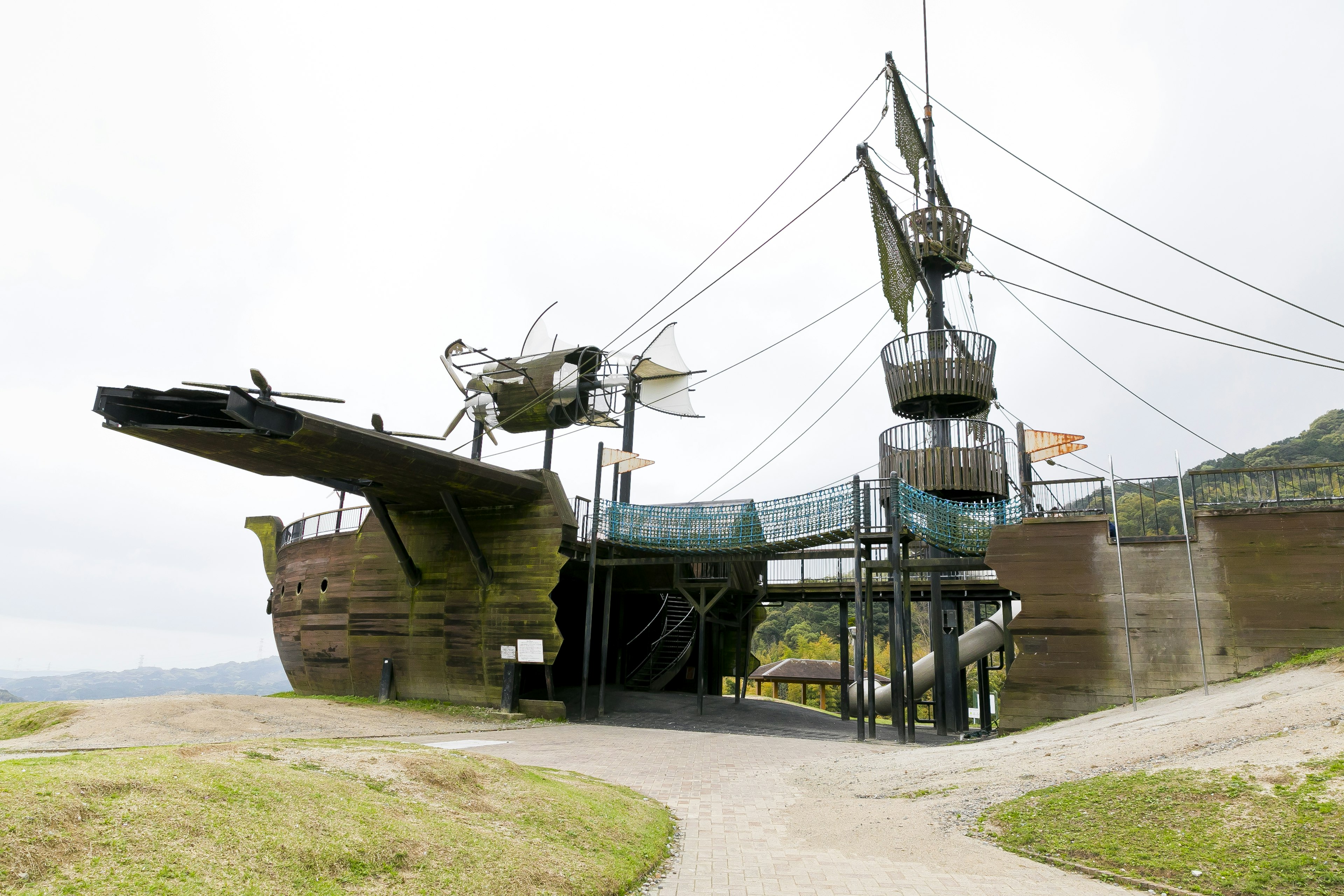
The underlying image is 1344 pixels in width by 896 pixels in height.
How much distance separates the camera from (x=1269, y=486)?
14430 mm

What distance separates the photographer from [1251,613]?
1373 centimetres

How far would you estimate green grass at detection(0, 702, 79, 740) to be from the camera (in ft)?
44.8

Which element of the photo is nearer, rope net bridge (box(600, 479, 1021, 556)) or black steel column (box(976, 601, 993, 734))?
rope net bridge (box(600, 479, 1021, 556))

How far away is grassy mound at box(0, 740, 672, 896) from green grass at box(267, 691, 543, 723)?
37.7ft

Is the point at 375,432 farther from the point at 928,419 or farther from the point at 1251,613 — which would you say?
the point at 1251,613

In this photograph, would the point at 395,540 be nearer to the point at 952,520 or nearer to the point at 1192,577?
the point at 952,520

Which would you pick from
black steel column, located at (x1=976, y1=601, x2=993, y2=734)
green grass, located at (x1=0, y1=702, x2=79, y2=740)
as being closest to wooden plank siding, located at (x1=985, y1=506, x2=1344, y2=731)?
black steel column, located at (x1=976, y1=601, x2=993, y2=734)

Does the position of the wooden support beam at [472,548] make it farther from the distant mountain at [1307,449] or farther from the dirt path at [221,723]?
the distant mountain at [1307,449]

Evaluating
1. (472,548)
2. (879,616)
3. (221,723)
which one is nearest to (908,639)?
(472,548)

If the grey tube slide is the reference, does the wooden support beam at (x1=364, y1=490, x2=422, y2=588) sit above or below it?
above

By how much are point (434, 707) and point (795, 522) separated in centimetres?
992

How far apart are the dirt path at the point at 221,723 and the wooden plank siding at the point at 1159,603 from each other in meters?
10.9

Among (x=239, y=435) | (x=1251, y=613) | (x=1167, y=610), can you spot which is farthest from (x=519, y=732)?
(x=1251, y=613)

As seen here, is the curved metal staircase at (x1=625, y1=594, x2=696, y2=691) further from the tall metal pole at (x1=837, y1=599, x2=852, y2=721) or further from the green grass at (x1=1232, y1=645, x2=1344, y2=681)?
the green grass at (x1=1232, y1=645, x2=1344, y2=681)
